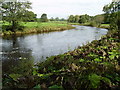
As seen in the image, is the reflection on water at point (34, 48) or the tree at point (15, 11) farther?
the tree at point (15, 11)

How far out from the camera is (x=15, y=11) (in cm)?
3238

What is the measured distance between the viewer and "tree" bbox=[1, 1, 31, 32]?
3100 cm

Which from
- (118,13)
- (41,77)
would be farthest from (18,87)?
(118,13)

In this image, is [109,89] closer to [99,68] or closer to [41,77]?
[99,68]

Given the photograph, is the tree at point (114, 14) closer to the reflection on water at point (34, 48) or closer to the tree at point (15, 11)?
the reflection on water at point (34, 48)

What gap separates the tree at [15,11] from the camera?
31.0 m

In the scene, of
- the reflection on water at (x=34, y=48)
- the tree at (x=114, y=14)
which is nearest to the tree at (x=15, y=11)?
the reflection on water at (x=34, y=48)

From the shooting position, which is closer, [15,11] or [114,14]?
[114,14]

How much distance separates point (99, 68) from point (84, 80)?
1.94 ft

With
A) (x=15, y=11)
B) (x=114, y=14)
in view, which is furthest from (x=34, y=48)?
(x=15, y=11)

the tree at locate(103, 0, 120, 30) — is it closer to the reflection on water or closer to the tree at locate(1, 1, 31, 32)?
the reflection on water

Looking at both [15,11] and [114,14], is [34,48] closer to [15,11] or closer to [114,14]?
[114,14]

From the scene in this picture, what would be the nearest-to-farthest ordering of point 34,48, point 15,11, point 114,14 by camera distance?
point 114,14, point 34,48, point 15,11

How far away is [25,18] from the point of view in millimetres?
33219
